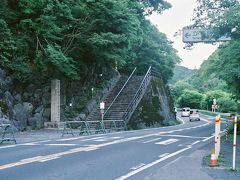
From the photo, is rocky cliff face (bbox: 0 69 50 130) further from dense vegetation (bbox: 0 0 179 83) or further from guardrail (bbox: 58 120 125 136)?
guardrail (bbox: 58 120 125 136)

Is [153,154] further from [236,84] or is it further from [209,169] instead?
[236,84]

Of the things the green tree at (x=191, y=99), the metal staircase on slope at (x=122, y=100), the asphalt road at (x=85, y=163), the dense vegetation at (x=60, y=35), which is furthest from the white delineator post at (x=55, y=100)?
the green tree at (x=191, y=99)

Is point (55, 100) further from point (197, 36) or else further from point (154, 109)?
point (197, 36)

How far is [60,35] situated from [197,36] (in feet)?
42.4

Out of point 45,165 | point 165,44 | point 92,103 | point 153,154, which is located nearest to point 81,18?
point 92,103

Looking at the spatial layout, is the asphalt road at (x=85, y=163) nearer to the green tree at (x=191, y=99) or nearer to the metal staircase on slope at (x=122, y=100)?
the metal staircase on slope at (x=122, y=100)

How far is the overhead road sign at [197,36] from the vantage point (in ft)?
66.2

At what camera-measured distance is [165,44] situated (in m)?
58.4

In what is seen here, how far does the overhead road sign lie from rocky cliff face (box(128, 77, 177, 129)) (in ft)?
45.2

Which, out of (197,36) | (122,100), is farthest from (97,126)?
(197,36)

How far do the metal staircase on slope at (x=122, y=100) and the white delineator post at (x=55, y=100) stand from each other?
3987 millimetres

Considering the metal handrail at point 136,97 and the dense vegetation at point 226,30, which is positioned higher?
the dense vegetation at point 226,30

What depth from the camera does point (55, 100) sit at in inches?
1196

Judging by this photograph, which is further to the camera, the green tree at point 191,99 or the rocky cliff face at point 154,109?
the green tree at point 191,99
